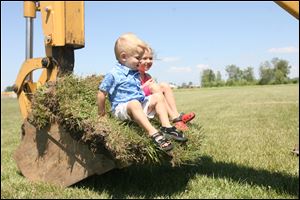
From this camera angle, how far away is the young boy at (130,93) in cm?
452

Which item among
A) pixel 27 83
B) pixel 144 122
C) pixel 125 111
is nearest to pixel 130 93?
pixel 125 111

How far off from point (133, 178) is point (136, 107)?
3.57 ft

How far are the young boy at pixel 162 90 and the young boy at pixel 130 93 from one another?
89mm

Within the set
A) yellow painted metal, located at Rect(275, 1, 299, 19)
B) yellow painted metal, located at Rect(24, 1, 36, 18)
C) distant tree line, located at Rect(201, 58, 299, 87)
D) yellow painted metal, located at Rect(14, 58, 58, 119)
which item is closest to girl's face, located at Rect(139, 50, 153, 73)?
yellow painted metal, located at Rect(14, 58, 58, 119)

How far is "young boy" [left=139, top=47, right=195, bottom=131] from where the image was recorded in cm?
498

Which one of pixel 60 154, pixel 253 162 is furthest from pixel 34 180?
pixel 253 162

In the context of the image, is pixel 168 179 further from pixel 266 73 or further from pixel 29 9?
pixel 266 73

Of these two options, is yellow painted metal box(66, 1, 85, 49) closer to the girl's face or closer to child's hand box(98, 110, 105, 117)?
the girl's face

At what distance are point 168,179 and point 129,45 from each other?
62.2 inches

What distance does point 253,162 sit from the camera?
6.02 m

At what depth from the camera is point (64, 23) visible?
4.95 m

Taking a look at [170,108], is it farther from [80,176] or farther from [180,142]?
[80,176]

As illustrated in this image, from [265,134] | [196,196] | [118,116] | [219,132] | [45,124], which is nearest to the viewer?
[196,196]

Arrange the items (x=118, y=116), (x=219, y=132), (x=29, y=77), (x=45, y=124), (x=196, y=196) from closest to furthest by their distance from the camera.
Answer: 1. (x=196, y=196)
2. (x=118, y=116)
3. (x=45, y=124)
4. (x=29, y=77)
5. (x=219, y=132)
